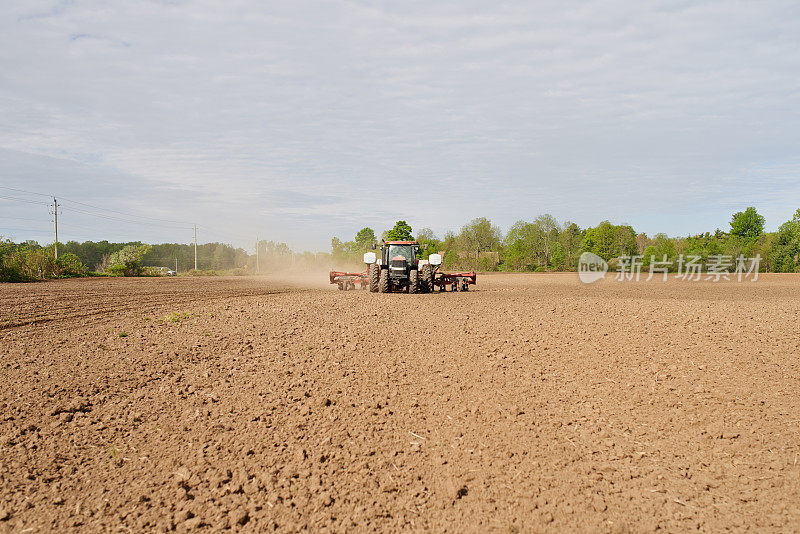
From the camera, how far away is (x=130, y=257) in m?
45.0

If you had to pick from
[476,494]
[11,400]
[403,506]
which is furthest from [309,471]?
[11,400]

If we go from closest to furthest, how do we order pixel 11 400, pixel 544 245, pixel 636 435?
pixel 636 435 < pixel 11 400 < pixel 544 245

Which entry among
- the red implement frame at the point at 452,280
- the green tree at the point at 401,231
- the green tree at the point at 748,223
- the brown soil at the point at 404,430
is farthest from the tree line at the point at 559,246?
the brown soil at the point at 404,430

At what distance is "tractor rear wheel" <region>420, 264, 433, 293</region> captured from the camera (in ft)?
71.3

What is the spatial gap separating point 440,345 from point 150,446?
5400 mm

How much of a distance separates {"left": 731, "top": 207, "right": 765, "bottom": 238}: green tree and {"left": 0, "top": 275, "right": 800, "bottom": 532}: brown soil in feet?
332

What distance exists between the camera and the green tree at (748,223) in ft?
303

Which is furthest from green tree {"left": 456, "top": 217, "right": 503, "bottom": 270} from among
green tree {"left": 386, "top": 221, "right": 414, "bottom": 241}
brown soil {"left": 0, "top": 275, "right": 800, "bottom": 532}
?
brown soil {"left": 0, "top": 275, "right": 800, "bottom": 532}

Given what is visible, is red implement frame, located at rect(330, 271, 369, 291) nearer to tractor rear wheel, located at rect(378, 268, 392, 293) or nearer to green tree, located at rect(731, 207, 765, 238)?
tractor rear wheel, located at rect(378, 268, 392, 293)

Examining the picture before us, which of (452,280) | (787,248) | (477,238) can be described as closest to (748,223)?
(787,248)

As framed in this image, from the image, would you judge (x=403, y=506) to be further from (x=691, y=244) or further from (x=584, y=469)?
(x=691, y=244)

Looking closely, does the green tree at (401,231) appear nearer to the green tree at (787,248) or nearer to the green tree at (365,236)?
the green tree at (365,236)

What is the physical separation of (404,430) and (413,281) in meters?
15.5

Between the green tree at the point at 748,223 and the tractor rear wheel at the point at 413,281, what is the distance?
94934 millimetres
